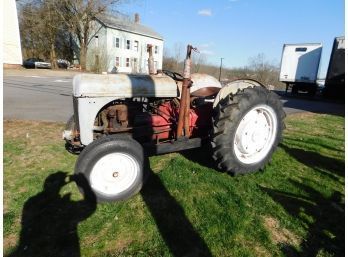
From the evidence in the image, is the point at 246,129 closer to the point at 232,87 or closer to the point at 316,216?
the point at 232,87

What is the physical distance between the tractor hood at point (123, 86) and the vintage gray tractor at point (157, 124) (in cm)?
1

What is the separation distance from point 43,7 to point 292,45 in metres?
29.6

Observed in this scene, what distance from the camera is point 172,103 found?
166 inches

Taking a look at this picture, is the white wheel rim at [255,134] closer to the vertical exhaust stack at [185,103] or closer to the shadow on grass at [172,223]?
the vertical exhaust stack at [185,103]

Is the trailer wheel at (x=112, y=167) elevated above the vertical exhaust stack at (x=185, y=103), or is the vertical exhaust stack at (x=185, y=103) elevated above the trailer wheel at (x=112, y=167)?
the vertical exhaust stack at (x=185, y=103)

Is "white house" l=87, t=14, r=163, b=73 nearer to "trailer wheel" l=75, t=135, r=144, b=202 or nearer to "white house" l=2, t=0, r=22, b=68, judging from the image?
"trailer wheel" l=75, t=135, r=144, b=202

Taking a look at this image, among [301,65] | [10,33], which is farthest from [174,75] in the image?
[301,65]

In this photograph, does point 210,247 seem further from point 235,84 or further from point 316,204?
point 235,84

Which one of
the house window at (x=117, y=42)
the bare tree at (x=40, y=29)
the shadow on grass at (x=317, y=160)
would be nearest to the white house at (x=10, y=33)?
the shadow on grass at (x=317, y=160)

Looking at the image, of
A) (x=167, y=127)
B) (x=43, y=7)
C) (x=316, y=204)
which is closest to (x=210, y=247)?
(x=316, y=204)

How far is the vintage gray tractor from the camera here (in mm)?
3361

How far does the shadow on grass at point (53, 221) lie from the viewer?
2.63 meters

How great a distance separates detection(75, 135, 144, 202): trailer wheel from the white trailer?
56.4 feet

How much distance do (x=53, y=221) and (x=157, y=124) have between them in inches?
67.7
